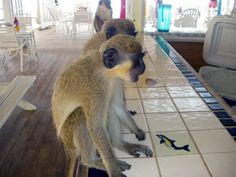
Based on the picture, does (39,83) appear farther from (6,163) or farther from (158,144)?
(158,144)

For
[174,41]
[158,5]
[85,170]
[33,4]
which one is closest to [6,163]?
[85,170]

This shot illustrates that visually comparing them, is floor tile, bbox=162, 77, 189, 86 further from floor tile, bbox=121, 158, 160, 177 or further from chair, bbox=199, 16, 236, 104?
floor tile, bbox=121, 158, 160, 177

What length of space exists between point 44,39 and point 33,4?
2.03 metres

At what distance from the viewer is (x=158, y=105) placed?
1.25 meters

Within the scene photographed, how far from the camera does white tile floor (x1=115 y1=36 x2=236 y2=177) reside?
87 centimetres

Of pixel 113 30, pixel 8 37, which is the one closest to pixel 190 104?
pixel 113 30

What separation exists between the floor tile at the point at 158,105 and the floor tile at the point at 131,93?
8 centimetres

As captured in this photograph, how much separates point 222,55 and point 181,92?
2.33ft

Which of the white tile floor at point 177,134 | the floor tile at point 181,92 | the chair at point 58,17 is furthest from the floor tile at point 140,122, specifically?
the chair at point 58,17

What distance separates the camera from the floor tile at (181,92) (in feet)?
4.40

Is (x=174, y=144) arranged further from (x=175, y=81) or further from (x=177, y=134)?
(x=175, y=81)

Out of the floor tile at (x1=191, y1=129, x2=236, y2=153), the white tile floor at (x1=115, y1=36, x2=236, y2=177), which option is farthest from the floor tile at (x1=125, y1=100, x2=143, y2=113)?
the floor tile at (x1=191, y1=129, x2=236, y2=153)

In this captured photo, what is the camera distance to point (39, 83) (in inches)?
157

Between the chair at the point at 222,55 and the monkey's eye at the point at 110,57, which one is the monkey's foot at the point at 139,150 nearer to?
the monkey's eye at the point at 110,57
